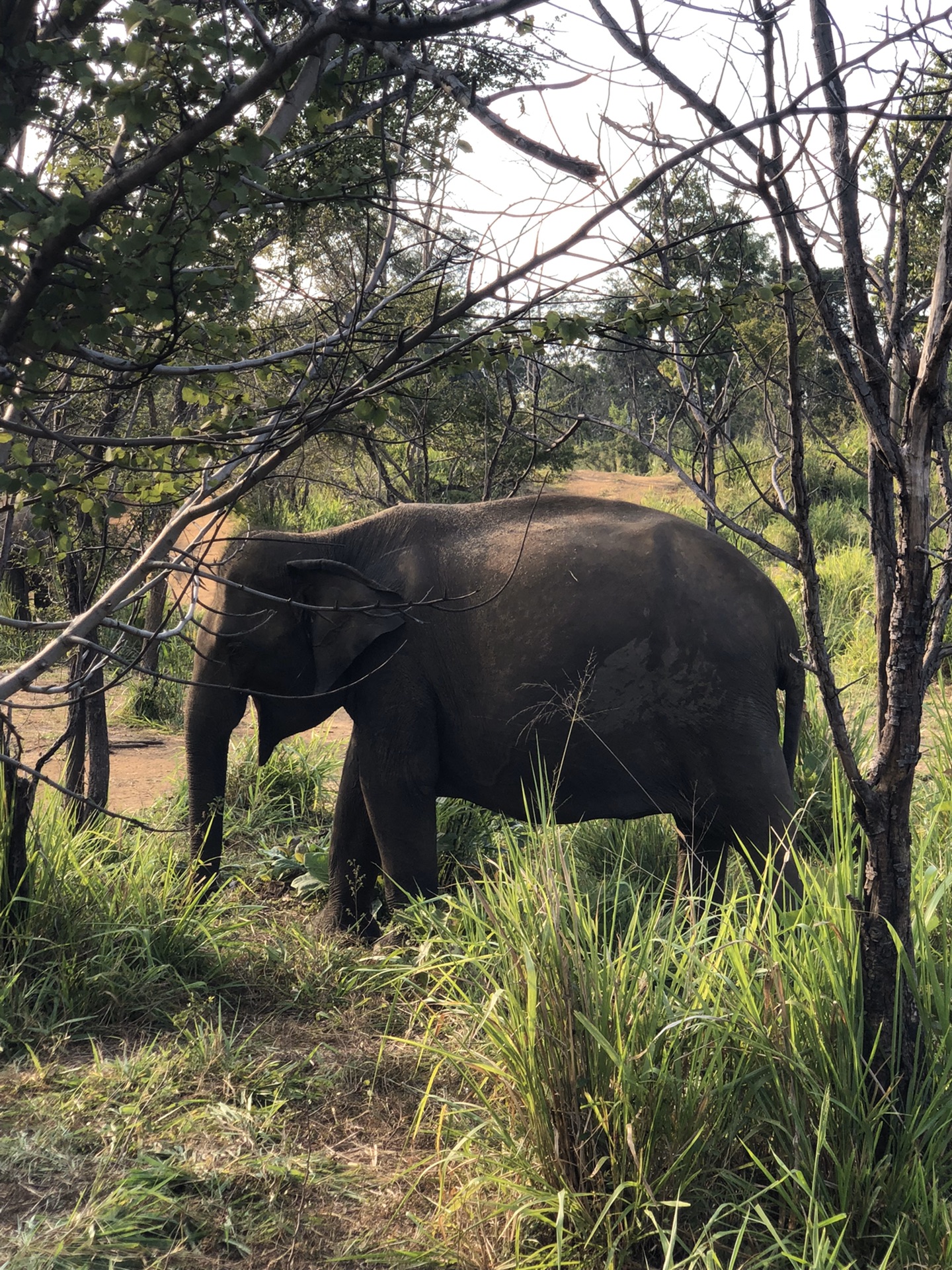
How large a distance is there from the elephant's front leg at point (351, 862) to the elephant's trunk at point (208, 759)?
0.49 m

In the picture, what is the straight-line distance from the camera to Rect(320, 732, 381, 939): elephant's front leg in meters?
4.81

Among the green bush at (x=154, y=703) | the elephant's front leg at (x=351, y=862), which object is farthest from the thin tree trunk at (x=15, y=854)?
the green bush at (x=154, y=703)

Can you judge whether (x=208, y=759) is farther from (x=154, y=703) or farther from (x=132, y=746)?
(x=154, y=703)

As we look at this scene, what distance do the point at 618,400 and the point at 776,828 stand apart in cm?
3115

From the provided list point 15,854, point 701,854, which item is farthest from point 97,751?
point 701,854

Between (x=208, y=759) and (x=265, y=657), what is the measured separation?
479 millimetres

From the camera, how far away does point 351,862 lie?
4.78m

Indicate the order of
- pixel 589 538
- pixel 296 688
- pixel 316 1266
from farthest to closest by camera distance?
1. pixel 296 688
2. pixel 589 538
3. pixel 316 1266

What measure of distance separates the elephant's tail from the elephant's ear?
145 centimetres

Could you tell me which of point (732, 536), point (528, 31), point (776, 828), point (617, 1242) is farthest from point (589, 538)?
point (732, 536)

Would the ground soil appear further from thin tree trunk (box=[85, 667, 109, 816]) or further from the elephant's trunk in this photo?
the elephant's trunk

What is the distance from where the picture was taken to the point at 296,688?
473 cm

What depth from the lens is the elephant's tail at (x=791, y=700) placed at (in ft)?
13.9

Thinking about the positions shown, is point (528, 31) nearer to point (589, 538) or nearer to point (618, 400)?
point (589, 538)
